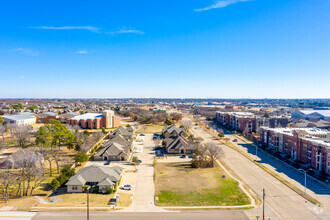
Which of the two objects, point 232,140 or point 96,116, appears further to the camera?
point 96,116

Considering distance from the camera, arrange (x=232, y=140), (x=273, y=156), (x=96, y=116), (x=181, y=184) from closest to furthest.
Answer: (x=181, y=184)
(x=273, y=156)
(x=232, y=140)
(x=96, y=116)

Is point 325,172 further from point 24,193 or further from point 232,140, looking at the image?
point 24,193

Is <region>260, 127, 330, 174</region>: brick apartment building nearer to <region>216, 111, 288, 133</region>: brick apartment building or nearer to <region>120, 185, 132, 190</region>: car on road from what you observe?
<region>216, 111, 288, 133</region>: brick apartment building

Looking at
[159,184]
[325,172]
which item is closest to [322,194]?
[325,172]

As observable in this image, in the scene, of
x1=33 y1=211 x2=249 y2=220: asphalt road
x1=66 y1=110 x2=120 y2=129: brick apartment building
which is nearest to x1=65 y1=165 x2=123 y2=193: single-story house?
x1=33 y1=211 x2=249 y2=220: asphalt road

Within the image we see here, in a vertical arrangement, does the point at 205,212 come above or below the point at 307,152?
below

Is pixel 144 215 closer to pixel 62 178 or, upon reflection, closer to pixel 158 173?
pixel 158 173
